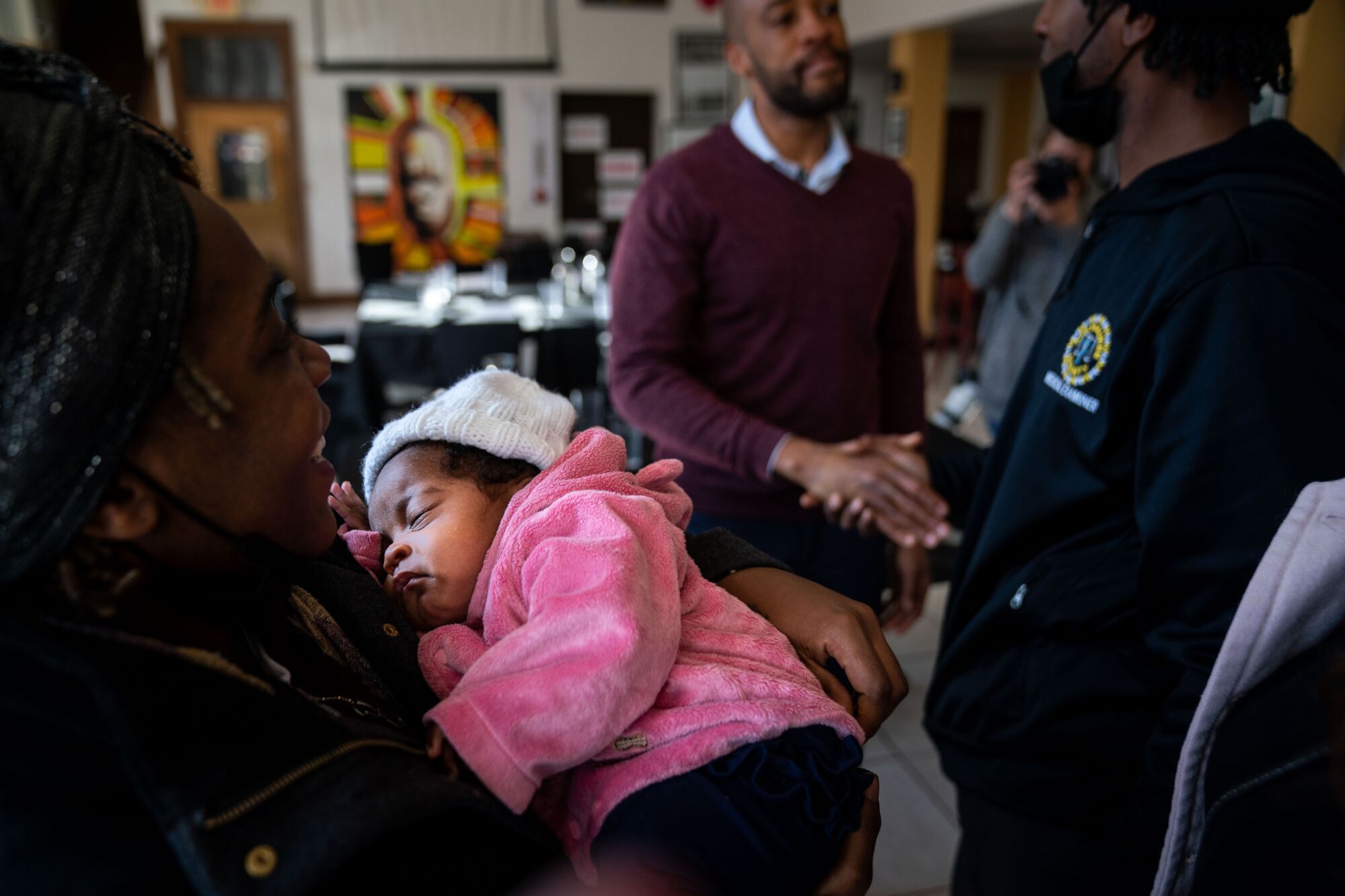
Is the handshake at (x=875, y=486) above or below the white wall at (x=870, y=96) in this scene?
below

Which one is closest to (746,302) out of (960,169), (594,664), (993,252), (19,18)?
(594,664)

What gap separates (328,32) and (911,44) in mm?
6476

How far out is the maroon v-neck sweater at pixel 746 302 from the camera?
196 centimetres

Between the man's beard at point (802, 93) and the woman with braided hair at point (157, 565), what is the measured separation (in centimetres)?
157

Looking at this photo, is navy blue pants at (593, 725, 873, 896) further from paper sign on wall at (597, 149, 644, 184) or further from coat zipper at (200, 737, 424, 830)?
paper sign on wall at (597, 149, 644, 184)

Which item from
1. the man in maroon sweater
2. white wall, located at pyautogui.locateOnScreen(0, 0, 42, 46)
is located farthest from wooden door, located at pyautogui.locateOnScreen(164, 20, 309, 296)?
the man in maroon sweater

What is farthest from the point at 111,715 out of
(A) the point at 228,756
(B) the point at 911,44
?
(B) the point at 911,44

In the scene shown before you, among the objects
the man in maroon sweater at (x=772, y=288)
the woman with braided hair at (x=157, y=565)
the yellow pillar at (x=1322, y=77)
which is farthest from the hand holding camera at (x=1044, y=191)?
the woman with braided hair at (x=157, y=565)

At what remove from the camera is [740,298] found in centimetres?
200

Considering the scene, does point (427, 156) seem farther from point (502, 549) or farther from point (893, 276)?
point (502, 549)

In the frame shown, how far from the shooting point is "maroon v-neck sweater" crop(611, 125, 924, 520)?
1962 mm

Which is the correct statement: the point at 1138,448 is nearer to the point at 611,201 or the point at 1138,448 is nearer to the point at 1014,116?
the point at 611,201

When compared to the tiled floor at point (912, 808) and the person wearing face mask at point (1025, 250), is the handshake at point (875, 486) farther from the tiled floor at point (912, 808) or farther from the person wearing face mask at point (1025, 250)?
the person wearing face mask at point (1025, 250)

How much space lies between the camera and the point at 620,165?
36.6 ft
